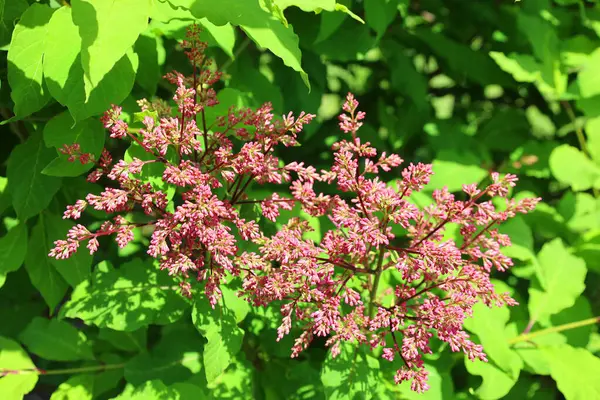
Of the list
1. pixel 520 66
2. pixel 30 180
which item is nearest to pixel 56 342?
pixel 30 180

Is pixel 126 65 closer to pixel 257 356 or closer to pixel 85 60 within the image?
pixel 85 60

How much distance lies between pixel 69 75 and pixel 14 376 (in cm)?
106

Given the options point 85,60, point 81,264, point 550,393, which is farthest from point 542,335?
point 85,60

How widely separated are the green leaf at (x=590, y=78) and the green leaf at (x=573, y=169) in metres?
0.23

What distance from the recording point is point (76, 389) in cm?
195

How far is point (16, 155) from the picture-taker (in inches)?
71.6

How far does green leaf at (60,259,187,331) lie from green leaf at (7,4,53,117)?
1.72 feet

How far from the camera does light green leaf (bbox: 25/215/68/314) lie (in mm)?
1939

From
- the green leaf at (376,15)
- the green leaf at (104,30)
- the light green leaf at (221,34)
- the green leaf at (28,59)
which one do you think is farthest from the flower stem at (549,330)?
the green leaf at (28,59)

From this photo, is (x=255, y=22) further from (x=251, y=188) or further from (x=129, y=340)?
(x=129, y=340)

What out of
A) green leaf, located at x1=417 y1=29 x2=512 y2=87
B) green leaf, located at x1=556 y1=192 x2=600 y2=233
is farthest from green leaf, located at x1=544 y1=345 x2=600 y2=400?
green leaf, located at x1=417 y1=29 x2=512 y2=87

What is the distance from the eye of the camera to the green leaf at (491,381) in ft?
5.89

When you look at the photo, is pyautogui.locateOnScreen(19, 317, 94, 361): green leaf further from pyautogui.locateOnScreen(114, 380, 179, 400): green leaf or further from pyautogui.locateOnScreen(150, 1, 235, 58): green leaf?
pyautogui.locateOnScreen(150, 1, 235, 58): green leaf

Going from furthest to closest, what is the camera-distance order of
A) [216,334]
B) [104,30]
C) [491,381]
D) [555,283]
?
[555,283] < [491,381] < [216,334] < [104,30]
